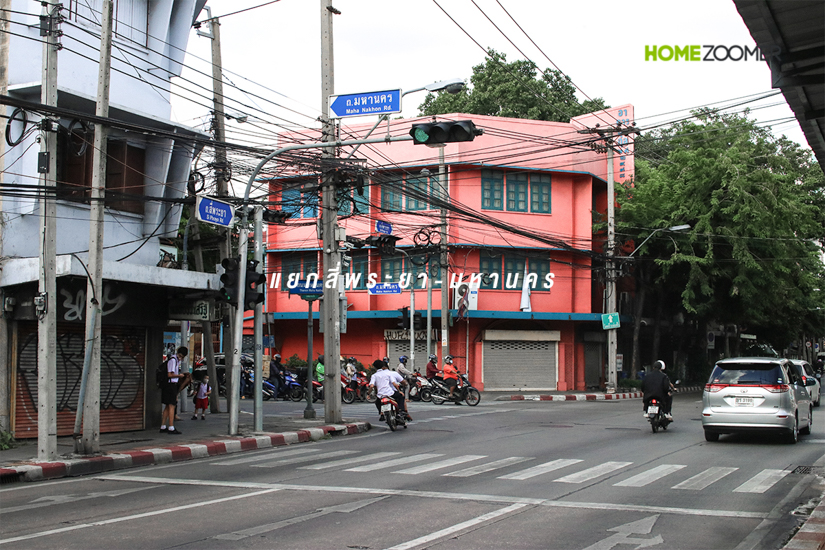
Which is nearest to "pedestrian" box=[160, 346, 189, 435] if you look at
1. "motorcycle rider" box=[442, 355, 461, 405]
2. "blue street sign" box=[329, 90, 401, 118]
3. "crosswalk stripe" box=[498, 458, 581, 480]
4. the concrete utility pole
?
the concrete utility pole

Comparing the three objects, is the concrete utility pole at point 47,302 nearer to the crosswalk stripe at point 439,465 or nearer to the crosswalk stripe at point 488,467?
the crosswalk stripe at point 439,465

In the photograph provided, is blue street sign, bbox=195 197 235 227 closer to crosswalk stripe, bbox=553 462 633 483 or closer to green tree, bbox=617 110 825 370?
crosswalk stripe, bbox=553 462 633 483

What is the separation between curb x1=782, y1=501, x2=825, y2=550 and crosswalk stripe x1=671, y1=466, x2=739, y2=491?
7.41 feet

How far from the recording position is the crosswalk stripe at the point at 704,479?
33.7ft

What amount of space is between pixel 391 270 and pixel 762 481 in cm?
2504

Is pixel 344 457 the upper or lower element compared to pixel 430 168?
lower

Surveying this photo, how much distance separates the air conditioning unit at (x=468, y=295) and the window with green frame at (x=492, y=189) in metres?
3.64

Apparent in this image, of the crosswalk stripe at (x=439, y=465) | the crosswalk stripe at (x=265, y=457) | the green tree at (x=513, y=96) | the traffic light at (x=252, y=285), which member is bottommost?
the crosswalk stripe at (x=265, y=457)

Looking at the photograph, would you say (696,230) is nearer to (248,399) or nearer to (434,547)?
(248,399)

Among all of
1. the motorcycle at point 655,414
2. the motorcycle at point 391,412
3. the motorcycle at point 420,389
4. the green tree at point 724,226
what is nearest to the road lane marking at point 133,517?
the motorcycle at point 391,412

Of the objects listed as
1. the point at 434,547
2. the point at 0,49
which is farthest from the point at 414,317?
the point at 434,547

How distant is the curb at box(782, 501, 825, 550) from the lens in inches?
266

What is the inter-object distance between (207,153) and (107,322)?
5.02m

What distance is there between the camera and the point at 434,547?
6996mm
